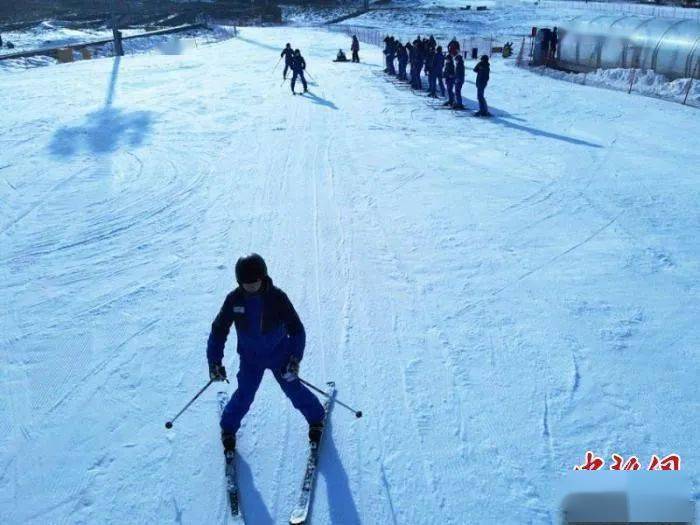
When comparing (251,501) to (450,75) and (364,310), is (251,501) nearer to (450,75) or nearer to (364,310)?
(364,310)

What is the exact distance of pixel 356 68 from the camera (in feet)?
73.8

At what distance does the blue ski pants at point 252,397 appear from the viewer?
341 centimetres

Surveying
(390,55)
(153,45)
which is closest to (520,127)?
(390,55)

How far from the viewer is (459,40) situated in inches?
1364

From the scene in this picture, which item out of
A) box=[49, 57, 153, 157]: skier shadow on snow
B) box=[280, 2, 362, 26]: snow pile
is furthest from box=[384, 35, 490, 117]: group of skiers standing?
box=[280, 2, 362, 26]: snow pile

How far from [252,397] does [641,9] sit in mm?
50178

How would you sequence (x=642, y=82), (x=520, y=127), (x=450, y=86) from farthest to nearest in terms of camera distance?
(x=642, y=82) < (x=450, y=86) < (x=520, y=127)

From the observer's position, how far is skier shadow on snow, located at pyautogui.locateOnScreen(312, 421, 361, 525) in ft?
10.7

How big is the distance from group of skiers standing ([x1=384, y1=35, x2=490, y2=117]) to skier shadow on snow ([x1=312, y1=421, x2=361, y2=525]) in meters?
11.5

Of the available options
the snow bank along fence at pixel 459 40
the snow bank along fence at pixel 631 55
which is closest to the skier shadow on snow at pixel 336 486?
the snow bank along fence at pixel 631 55

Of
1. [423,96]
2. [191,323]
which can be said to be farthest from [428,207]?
[423,96]

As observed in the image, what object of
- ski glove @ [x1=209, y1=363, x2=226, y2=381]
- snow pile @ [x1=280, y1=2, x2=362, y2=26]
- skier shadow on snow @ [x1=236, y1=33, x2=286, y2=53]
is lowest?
ski glove @ [x1=209, y1=363, x2=226, y2=381]

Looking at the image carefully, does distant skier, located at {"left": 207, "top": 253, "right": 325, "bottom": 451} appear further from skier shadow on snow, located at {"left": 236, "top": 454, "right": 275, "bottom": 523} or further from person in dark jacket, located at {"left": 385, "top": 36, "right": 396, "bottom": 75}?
person in dark jacket, located at {"left": 385, "top": 36, "right": 396, "bottom": 75}

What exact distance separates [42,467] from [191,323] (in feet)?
6.26
